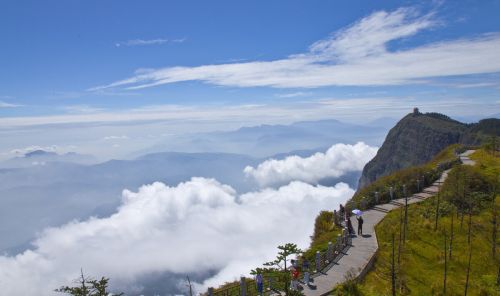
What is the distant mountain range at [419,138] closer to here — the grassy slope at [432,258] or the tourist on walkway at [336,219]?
the grassy slope at [432,258]

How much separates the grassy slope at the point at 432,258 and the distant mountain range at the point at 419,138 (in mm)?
116452

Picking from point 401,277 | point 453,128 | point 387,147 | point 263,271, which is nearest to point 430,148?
point 453,128

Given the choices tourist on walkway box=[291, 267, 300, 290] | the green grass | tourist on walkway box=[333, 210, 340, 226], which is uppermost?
the green grass

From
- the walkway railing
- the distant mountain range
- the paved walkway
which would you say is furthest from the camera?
the distant mountain range

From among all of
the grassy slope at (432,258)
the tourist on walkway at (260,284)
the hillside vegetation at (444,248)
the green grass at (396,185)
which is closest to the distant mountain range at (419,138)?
the green grass at (396,185)

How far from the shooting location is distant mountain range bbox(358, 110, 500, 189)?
468 feet

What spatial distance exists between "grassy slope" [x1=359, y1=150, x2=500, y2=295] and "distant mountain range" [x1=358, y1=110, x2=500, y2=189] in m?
116

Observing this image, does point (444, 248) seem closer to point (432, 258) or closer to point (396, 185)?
point (432, 258)

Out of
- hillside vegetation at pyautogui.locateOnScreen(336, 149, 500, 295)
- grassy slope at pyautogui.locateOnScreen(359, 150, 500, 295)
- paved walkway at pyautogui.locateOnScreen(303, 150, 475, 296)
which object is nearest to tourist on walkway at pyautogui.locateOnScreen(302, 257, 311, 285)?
paved walkway at pyautogui.locateOnScreen(303, 150, 475, 296)

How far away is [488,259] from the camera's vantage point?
20.3m

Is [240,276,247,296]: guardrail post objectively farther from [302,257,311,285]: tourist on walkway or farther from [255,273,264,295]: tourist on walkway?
[302,257,311,285]: tourist on walkway

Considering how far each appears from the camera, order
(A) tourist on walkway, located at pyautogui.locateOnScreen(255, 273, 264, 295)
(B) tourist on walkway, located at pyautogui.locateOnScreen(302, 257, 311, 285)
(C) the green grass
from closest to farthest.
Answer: (A) tourist on walkway, located at pyautogui.locateOnScreen(255, 273, 264, 295) < (B) tourist on walkway, located at pyautogui.locateOnScreen(302, 257, 311, 285) < (C) the green grass

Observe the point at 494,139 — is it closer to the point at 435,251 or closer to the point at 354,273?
the point at 435,251

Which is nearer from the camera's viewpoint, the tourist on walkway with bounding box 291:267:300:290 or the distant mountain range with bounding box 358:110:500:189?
the tourist on walkway with bounding box 291:267:300:290
